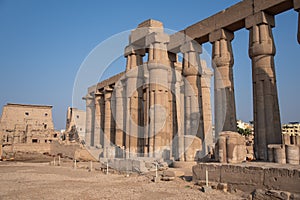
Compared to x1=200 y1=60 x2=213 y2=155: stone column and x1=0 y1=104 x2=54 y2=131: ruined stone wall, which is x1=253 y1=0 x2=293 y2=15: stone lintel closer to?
x1=200 y1=60 x2=213 y2=155: stone column

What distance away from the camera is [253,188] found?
7031mm

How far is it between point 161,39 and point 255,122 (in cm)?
775

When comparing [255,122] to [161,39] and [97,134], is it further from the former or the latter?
[97,134]

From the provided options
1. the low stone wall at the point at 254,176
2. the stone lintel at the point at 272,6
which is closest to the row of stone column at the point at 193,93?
the stone lintel at the point at 272,6

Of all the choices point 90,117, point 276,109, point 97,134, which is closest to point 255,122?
point 276,109

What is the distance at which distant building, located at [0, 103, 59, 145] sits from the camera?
41.8 meters

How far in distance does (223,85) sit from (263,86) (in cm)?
201

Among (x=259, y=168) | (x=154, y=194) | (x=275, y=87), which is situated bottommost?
(x=154, y=194)

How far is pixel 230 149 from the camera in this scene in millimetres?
9023

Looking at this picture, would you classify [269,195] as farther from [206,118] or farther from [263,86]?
[206,118]

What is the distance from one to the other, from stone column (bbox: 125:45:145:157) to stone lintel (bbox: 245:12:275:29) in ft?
27.6

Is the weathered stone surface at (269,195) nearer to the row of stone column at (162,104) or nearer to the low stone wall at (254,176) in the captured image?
the low stone wall at (254,176)

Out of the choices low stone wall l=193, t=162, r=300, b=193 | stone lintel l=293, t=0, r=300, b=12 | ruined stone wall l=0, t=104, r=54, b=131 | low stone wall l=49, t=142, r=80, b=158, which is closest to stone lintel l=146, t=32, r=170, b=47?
stone lintel l=293, t=0, r=300, b=12

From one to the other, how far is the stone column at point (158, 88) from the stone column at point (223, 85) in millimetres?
3695
